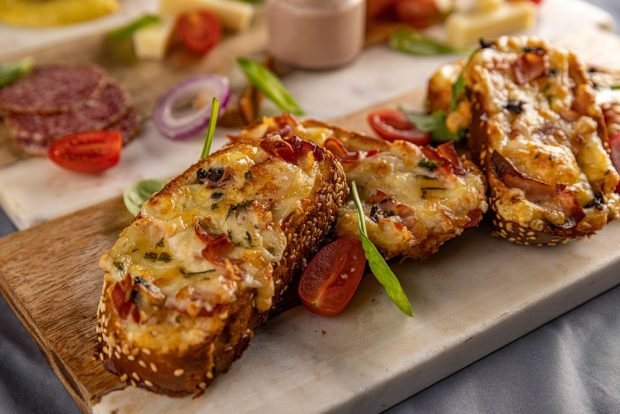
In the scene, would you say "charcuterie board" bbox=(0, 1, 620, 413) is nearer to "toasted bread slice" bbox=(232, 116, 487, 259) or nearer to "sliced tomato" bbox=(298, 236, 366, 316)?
"sliced tomato" bbox=(298, 236, 366, 316)

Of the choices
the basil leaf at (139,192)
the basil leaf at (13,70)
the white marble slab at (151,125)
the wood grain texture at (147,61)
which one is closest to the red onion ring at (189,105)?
the white marble slab at (151,125)

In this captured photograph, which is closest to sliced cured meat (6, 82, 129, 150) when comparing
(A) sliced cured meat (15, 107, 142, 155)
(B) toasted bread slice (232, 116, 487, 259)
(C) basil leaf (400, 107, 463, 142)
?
(A) sliced cured meat (15, 107, 142, 155)

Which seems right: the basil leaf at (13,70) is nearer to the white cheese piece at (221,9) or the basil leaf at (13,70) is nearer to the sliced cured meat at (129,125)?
the sliced cured meat at (129,125)

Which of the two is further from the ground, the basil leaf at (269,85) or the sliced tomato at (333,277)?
the sliced tomato at (333,277)

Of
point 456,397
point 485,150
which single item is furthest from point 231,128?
point 456,397

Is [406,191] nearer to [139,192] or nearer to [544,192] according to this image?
[544,192]

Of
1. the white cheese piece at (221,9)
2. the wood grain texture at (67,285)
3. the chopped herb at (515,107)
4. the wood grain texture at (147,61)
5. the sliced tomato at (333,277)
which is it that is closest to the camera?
the wood grain texture at (67,285)
